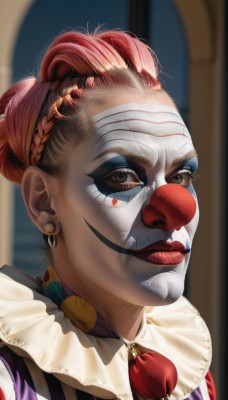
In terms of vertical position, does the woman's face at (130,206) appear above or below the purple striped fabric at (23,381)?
above

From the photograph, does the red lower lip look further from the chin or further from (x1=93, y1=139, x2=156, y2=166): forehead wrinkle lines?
(x1=93, y1=139, x2=156, y2=166): forehead wrinkle lines

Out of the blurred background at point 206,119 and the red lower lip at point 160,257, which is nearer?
the red lower lip at point 160,257

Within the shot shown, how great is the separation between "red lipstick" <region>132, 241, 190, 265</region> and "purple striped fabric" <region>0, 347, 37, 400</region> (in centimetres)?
25

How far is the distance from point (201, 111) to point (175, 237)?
8.24 feet

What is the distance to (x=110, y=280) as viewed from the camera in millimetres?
1314

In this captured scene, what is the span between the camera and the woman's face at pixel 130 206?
1298mm

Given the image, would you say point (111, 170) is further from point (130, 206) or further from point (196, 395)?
point (196, 395)

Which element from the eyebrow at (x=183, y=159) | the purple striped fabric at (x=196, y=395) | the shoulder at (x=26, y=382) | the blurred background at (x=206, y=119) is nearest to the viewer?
the shoulder at (x=26, y=382)

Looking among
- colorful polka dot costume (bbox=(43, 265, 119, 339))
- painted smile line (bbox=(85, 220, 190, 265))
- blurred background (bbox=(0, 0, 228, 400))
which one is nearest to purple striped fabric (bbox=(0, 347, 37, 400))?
colorful polka dot costume (bbox=(43, 265, 119, 339))

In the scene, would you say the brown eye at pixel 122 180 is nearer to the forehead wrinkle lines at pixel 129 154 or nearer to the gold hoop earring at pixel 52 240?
the forehead wrinkle lines at pixel 129 154

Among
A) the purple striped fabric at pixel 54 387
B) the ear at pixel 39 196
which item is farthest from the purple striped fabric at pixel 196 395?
the ear at pixel 39 196

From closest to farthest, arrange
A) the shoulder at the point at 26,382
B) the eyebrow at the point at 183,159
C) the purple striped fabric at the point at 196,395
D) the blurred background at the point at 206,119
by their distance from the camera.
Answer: the shoulder at the point at 26,382
the eyebrow at the point at 183,159
the purple striped fabric at the point at 196,395
the blurred background at the point at 206,119

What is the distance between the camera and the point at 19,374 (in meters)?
1.27

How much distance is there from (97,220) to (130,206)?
0.06m
